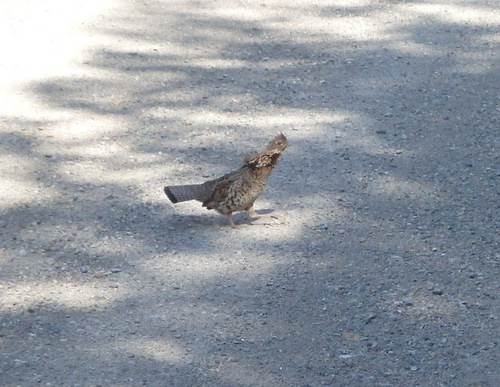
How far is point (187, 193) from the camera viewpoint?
5750 millimetres

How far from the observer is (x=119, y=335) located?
4668mm

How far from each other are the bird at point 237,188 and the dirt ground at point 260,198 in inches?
8.0

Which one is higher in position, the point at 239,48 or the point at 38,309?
the point at 239,48

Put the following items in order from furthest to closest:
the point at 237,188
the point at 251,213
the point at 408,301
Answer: the point at 251,213 → the point at 237,188 → the point at 408,301

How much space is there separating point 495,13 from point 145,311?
6.26 m

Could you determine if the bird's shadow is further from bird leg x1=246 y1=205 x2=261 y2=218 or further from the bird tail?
the bird tail

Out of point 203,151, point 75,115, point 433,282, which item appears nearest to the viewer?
point 433,282

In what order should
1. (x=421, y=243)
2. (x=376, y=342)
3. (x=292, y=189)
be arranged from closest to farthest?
1. (x=376, y=342)
2. (x=421, y=243)
3. (x=292, y=189)

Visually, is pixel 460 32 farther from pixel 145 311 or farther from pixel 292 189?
pixel 145 311

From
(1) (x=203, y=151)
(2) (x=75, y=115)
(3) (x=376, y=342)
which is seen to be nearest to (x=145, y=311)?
(3) (x=376, y=342)

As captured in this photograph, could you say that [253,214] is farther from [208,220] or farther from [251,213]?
[208,220]

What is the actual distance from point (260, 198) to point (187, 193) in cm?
69

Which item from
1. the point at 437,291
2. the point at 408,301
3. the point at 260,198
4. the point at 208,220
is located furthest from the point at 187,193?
the point at 437,291

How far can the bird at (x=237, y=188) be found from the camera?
5.70 meters
